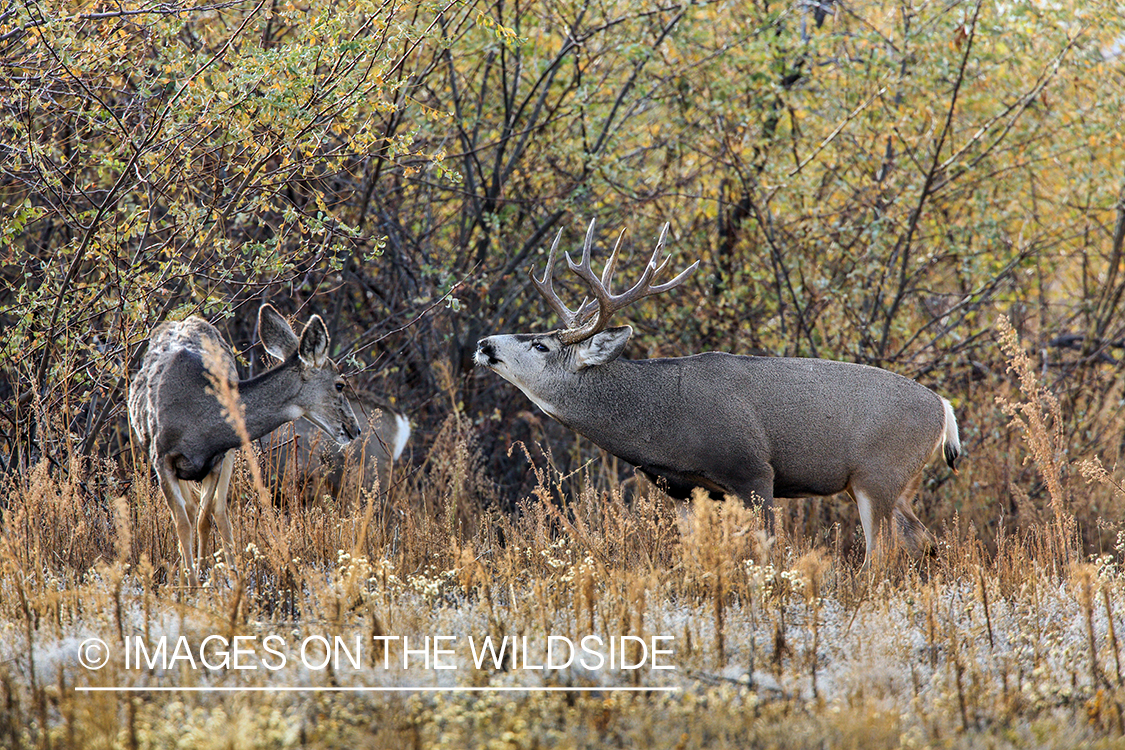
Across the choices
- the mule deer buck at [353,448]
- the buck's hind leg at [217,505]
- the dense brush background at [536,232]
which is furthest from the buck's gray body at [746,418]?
the buck's hind leg at [217,505]

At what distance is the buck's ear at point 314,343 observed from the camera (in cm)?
571

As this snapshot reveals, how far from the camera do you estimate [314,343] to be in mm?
5773

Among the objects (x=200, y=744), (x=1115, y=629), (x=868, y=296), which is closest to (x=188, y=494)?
(x=200, y=744)

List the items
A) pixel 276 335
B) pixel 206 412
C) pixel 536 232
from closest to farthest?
pixel 206 412 < pixel 276 335 < pixel 536 232

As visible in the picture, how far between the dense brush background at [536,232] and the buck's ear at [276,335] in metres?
0.67

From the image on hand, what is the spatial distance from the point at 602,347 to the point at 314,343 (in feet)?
5.99

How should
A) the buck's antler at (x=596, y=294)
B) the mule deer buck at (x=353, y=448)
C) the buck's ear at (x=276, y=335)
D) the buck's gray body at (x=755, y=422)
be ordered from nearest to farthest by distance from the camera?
the buck's ear at (x=276, y=335) < the buck's gray body at (x=755, y=422) < the buck's antler at (x=596, y=294) < the mule deer buck at (x=353, y=448)

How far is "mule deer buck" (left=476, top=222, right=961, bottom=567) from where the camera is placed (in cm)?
651

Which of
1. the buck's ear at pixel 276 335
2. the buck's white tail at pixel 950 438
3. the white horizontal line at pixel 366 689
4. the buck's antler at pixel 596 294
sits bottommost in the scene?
the white horizontal line at pixel 366 689

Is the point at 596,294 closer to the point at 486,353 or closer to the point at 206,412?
the point at 486,353

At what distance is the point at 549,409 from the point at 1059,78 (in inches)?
237

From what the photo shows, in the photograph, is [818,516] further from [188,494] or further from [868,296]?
[188,494]

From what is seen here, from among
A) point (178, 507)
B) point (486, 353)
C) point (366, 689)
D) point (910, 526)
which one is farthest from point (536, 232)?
point (366, 689)

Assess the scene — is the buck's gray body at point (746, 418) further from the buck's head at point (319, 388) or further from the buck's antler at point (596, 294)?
the buck's head at point (319, 388)
